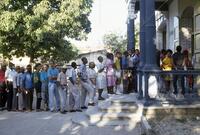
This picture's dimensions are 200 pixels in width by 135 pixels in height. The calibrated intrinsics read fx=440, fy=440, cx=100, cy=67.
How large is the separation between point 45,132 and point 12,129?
1095 mm

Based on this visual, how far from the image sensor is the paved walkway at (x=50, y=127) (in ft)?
36.0

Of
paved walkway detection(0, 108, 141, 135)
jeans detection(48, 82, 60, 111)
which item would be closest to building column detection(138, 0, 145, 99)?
paved walkway detection(0, 108, 141, 135)

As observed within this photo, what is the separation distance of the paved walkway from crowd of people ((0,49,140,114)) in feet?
4.04

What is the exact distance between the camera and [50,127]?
11.8 meters

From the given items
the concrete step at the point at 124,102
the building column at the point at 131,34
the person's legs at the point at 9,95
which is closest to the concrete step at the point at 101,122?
the concrete step at the point at 124,102

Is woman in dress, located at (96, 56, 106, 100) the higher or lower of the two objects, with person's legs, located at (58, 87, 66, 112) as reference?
higher

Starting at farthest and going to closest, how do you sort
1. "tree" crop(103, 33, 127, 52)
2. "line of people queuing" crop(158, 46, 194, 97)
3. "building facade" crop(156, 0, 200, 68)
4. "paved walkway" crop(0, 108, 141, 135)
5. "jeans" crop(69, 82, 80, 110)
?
"tree" crop(103, 33, 127, 52) → "building facade" crop(156, 0, 200, 68) → "jeans" crop(69, 82, 80, 110) → "line of people queuing" crop(158, 46, 194, 97) → "paved walkway" crop(0, 108, 141, 135)

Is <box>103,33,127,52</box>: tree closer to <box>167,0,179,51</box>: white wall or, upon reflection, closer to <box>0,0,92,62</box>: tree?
<box>0,0,92,62</box>: tree

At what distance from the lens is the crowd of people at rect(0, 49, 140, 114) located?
15.2 m

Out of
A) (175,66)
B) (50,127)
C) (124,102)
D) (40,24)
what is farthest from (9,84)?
(40,24)

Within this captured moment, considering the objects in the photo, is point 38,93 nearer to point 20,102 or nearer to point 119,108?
point 20,102

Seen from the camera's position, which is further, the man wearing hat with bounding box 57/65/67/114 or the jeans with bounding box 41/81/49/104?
the jeans with bounding box 41/81/49/104

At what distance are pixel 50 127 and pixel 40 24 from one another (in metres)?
17.1

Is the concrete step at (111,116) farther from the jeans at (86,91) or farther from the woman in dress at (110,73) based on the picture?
the woman in dress at (110,73)
